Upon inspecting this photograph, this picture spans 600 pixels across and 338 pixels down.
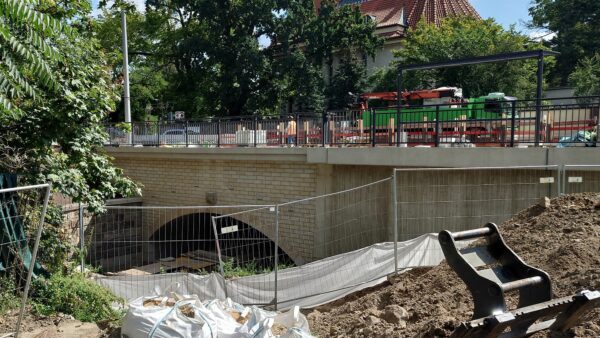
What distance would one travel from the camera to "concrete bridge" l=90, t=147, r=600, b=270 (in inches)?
389

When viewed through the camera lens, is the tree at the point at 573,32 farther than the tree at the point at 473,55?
Yes

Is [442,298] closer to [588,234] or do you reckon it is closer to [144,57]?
[588,234]

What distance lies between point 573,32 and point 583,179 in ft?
95.3

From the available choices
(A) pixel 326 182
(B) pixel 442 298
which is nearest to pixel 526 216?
(B) pixel 442 298

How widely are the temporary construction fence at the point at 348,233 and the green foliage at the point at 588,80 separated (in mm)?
18003

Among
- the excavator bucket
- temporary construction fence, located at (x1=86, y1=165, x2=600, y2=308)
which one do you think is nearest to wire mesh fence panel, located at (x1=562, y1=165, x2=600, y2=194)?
temporary construction fence, located at (x1=86, y1=165, x2=600, y2=308)

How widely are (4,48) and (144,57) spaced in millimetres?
33180

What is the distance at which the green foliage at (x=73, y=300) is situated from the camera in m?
6.59

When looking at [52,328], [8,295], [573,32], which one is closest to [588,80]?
[573,32]

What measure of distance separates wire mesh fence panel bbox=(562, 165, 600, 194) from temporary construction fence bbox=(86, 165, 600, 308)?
0.02 m

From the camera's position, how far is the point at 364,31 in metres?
31.2

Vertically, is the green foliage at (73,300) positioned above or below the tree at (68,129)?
below

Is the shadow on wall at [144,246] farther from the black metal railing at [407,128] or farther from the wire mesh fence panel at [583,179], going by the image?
the wire mesh fence panel at [583,179]

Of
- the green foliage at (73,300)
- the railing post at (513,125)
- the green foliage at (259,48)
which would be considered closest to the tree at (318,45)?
the green foliage at (259,48)
